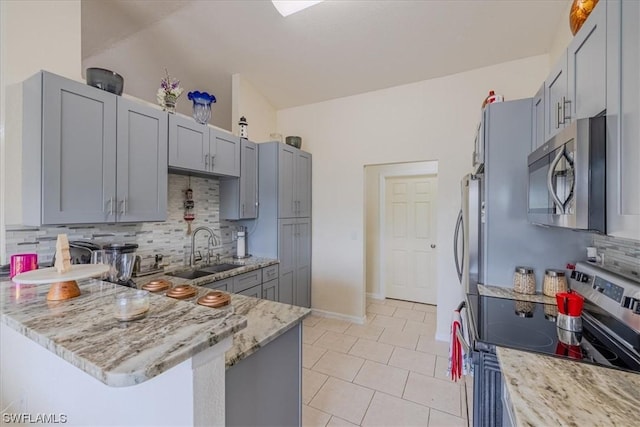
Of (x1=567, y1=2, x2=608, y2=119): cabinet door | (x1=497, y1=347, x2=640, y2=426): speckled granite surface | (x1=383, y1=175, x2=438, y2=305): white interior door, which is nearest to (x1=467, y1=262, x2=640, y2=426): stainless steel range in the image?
(x1=497, y1=347, x2=640, y2=426): speckled granite surface

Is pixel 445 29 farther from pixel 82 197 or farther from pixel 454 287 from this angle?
A: pixel 82 197

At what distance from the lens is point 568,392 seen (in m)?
0.82

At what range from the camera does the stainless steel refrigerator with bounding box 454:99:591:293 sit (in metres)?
1.78

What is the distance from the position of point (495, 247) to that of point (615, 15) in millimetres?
1329

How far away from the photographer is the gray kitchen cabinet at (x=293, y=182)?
129 inches

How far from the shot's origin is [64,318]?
0.82 m

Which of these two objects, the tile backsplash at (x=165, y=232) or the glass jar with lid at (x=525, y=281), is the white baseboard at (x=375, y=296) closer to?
the tile backsplash at (x=165, y=232)

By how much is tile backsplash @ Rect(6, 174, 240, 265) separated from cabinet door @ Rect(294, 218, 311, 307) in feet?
2.75

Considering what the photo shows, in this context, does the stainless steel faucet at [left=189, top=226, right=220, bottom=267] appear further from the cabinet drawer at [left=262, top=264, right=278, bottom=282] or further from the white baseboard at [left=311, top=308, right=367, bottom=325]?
the white baseboard at [left=311, top=308, right=367, bottom=325]

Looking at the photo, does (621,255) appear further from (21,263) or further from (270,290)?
(21,263)

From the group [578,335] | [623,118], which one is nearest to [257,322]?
[578,335]

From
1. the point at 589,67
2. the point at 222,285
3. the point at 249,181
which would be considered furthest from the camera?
the point at 249,181

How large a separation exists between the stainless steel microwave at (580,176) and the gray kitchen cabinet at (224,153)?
2569 millimetres

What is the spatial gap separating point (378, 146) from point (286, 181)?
48.9 inches
